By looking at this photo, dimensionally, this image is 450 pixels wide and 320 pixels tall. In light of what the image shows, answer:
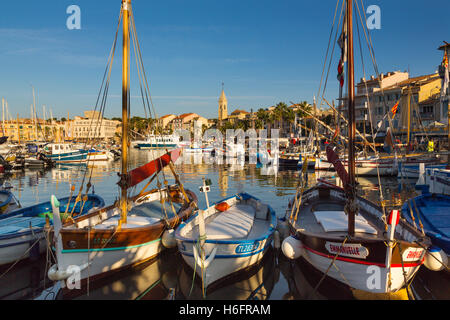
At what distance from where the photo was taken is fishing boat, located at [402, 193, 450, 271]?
10.4 m

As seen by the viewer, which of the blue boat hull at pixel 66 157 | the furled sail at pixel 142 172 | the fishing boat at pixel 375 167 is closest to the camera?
the furled sail at pixel 142 172

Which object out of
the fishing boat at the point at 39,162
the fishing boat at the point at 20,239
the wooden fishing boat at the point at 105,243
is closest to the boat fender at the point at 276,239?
the wooden fishing boat at the point at 105,243

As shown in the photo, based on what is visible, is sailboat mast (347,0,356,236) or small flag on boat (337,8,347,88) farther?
small flag on boat (337,8,347,88)

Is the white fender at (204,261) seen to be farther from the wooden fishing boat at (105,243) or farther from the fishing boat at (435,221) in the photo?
the fishing boat at (435,221)

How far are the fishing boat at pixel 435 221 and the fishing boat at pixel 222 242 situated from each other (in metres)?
5.48

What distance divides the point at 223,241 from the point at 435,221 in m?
9.90

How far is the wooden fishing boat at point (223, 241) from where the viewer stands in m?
10.9

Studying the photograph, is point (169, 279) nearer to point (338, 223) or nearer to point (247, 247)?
point (247, 247)

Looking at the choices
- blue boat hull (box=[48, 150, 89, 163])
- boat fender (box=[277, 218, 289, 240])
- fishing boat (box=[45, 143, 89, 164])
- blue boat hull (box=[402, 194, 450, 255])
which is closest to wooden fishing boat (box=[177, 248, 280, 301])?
boat fender (box=[277, 218, 289, 240])

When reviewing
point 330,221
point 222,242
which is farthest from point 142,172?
point 330,221

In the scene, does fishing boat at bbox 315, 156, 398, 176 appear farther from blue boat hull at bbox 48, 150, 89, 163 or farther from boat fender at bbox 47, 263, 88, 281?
blue boat hull at bbox 48, 150, 89, 163
